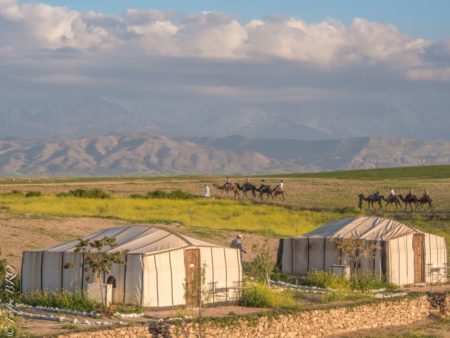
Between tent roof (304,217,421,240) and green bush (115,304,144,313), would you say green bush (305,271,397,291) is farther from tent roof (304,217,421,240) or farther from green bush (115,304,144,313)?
green bush (115,304,144,313)

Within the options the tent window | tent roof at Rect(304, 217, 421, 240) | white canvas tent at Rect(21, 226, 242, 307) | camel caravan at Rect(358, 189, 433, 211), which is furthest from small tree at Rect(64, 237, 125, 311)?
camel caravan at Rect(358, 189, 433, 211)

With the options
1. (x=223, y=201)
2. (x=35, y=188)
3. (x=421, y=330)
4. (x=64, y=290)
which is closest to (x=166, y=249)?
(x=64, y=290)

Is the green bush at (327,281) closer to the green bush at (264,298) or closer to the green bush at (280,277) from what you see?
the green bush at (280,277)

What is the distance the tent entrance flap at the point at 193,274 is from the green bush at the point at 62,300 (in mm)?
3052

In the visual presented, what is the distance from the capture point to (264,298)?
3212 cm

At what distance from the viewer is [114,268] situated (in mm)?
30766

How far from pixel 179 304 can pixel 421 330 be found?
7569mm

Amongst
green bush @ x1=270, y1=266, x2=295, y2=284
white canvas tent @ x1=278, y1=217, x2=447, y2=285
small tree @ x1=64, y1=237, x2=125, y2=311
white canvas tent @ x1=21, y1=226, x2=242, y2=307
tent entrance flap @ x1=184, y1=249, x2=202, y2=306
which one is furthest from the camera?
white canvas tent @ x1=278, y1=217, x2=447, y2=285

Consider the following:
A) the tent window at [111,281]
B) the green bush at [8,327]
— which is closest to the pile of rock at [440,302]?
the tent window at [111,281]

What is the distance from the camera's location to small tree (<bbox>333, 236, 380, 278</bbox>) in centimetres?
3925

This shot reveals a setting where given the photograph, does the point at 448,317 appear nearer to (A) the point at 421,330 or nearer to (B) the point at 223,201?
(A) the point at 421,330

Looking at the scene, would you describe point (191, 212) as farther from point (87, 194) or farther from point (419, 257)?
point (419, 257)

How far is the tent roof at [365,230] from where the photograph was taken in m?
40.4

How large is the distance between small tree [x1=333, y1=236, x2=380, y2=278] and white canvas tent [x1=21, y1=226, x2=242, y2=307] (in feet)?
21.8
